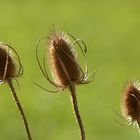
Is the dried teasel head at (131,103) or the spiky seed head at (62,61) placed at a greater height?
the spiky seed head at (62,61)

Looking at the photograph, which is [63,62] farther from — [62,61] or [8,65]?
[8,65]

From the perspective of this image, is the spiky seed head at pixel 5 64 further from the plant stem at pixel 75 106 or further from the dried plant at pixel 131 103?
the dried plant at pixel 131 103

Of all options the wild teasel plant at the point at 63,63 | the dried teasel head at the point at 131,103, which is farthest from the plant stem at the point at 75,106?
the dried teasel head at the point at 131,103

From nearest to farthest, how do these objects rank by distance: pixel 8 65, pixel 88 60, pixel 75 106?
pixel 75 106
pixel 8 65
pixel 88 60

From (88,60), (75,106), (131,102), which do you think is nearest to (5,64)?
(75,106)

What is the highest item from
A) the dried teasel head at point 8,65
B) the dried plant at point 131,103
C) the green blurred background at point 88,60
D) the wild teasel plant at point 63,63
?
the green blurred background at point 88,60

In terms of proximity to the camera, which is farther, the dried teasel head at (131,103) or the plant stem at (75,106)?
the dried teasel head at (131,103)
